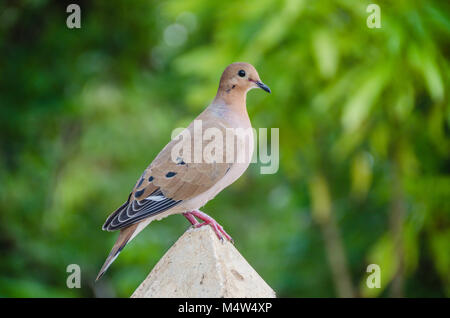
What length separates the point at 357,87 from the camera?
172 inches

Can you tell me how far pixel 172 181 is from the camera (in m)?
2.92

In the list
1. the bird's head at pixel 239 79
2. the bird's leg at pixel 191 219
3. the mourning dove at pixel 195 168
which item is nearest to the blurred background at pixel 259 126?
the bird's head at pixel 239 79

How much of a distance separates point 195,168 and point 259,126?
7.35ft

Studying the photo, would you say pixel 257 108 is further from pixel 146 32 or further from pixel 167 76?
pixel 167 76

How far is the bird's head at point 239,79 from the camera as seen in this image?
307 cm

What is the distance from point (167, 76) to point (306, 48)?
4737 mm

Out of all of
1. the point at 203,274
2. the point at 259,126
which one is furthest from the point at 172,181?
the point at 259,126

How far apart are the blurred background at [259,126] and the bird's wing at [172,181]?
157cm

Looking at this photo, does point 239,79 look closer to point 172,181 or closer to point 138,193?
point 172,181

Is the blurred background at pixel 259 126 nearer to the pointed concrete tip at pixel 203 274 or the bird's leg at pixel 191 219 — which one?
the bird's leg at pixel 191 219

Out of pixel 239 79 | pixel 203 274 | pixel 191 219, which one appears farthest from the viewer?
pixel 239 79

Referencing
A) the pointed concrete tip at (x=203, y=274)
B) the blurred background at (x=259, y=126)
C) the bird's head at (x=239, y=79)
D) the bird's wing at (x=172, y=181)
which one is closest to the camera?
the pointed concrete tip at (x=203, y=274)

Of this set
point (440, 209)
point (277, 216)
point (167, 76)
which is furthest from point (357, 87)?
point (277, 216)

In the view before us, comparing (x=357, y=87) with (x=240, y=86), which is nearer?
(x=240, y=86)
